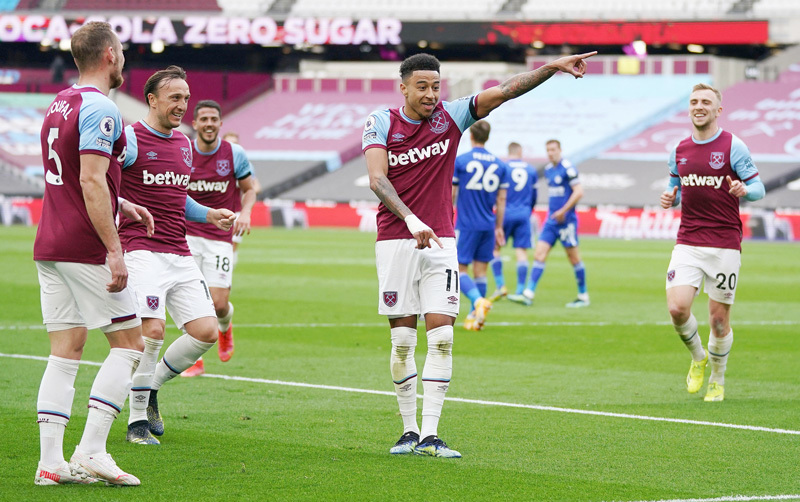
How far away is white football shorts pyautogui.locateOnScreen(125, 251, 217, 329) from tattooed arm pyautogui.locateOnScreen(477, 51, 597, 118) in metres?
2.11

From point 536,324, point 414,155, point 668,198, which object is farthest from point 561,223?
point 414,155

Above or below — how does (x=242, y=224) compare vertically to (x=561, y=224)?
above

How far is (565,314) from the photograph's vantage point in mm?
14977

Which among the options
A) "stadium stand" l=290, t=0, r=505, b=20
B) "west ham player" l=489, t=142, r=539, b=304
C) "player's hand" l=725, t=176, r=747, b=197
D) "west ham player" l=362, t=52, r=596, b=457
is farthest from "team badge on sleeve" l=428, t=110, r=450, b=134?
"stadium stand" l=290, t=0, r=505, b=20

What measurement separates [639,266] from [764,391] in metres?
15.1

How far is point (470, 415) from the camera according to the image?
7.80 meters

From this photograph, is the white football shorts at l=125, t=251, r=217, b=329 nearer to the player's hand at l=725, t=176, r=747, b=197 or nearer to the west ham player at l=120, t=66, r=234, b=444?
the west ham player at l=120, t=66, r=234, b=444

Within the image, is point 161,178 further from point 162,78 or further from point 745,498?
point 745,498

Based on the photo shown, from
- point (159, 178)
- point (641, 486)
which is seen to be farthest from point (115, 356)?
point (641, 486)

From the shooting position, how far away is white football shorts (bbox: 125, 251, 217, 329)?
703cm

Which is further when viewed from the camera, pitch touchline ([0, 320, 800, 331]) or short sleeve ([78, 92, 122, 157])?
pitch touchline ([0, 320, 800, 331])

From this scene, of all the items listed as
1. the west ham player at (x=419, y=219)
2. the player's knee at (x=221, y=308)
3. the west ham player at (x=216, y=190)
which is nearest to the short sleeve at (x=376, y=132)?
the west ham player at (x=419, y=219)

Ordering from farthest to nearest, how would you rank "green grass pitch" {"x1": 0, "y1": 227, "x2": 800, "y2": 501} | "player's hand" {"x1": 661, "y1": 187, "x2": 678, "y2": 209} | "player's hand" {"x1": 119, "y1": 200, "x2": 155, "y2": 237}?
"player's hand" {"x1": 661, "y1": 187, "x2": 678, "y2": 209}
"player's hand" {"x1": 119, "y1": 200, "x2": 155, "y2": 237}
"green grass pitch" {"x1": 0, "y1": 227, "x2": 800, "y2": 501}

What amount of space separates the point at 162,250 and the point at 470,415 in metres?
2.37
